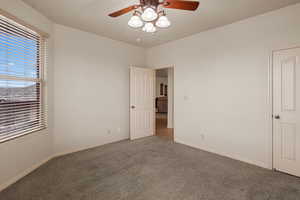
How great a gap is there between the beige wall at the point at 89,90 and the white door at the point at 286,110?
10.9 ft

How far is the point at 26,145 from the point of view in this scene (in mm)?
2371

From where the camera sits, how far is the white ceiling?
2338 mm

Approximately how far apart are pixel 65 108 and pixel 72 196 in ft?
6.14

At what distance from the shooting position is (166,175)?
2383 millimetres

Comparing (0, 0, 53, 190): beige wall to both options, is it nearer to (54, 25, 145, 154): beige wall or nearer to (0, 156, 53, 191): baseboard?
(0, 156, 53, 191): baseboard

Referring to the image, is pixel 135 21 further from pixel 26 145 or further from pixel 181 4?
pixel 26 145

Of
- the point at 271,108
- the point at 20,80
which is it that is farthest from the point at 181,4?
the point at 20,80

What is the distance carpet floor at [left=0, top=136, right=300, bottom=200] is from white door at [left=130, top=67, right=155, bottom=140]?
124 centimetres

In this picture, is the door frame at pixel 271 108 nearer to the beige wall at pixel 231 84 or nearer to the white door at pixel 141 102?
the beige wall at pixel 231 84

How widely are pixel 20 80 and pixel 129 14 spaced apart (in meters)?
2.13

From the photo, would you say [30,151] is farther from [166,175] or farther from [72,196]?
[166,175]

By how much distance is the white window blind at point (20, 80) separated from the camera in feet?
6.89

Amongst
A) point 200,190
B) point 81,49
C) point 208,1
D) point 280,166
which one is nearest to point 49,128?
point 81,49

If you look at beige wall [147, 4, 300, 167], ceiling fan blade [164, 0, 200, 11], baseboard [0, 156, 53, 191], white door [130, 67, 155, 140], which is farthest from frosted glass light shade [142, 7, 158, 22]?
baseboard [0, 156, 53, 191]
